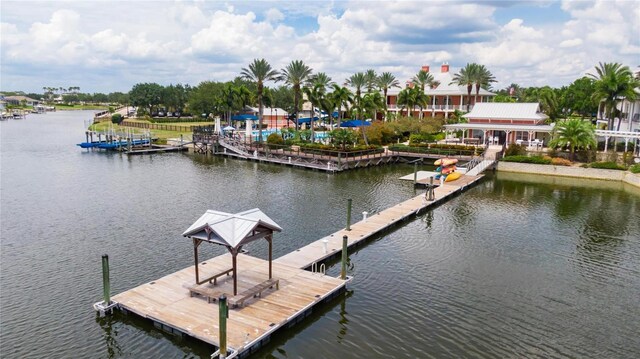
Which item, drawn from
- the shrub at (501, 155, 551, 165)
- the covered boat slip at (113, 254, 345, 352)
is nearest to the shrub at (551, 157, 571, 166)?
the shrub at (501, 155, 551, 165)

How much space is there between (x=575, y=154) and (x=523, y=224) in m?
25.4

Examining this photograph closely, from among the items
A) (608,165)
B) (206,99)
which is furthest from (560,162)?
(206,99)

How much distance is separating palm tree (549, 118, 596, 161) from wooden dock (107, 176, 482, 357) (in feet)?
120

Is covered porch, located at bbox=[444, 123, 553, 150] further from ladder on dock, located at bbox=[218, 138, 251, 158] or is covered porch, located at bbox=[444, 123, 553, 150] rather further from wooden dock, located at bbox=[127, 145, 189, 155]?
wooden dock, located at bbox=[127, 145, 189, 155]

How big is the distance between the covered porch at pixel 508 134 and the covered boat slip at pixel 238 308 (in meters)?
45.2

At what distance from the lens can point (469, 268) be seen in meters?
21.9

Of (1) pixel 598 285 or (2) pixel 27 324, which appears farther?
(1) pixel 598 285

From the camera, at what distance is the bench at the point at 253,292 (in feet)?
53.4

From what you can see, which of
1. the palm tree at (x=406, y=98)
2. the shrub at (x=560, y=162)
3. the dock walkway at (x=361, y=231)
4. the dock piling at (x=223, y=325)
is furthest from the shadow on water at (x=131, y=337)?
the palm tree at (x=406, y=98)

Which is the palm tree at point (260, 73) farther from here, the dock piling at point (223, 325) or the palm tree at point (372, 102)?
the dock piling at point (223, 325)

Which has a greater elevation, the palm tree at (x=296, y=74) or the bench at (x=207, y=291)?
the palm tree at (x=296, y=74)

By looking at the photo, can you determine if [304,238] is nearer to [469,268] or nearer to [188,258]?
[188,258]

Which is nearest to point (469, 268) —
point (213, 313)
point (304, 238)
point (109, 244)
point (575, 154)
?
point (304, 238)

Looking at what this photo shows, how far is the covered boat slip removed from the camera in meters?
15.0
